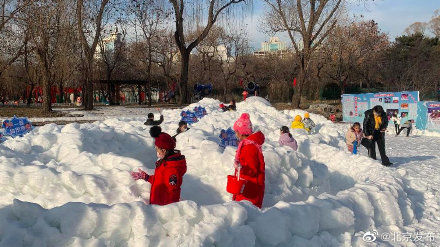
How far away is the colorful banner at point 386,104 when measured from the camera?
784 inches

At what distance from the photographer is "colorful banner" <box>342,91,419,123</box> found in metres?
19.9

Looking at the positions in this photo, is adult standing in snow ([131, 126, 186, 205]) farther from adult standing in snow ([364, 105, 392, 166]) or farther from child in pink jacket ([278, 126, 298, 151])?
adult standing in snow ([364, 105, 392, 166])

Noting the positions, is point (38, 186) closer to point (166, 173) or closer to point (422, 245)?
point (166, 173)

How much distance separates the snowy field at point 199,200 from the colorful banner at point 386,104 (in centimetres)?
1060

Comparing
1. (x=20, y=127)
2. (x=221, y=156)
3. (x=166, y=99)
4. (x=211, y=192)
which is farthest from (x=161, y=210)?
(x=166, y=99)

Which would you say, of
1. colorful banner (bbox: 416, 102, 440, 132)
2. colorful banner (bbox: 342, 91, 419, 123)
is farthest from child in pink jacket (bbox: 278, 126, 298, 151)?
colorful banner (bbox: 342, 91, 419, 123)

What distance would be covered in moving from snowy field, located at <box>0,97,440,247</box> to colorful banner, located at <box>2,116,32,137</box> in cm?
79

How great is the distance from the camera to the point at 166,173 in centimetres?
462

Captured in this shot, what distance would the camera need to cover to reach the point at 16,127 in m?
9.50

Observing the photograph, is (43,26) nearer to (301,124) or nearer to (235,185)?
(301,124)

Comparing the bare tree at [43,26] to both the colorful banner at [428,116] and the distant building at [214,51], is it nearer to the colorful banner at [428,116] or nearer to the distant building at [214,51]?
the colorful banner at [428,116]

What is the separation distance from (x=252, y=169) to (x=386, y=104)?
58.9 feet

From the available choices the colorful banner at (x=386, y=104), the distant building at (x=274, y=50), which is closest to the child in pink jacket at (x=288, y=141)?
the colorful banner at (x=386, y=104)

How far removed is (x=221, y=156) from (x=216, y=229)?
3031mm
